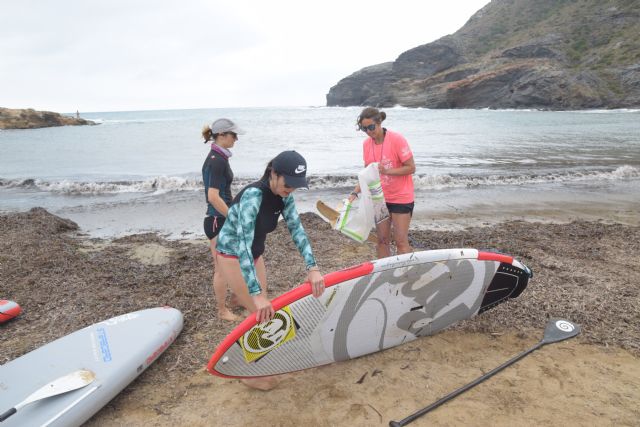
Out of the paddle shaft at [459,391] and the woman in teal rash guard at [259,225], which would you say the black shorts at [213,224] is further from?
the paddle shaft at [459,391]

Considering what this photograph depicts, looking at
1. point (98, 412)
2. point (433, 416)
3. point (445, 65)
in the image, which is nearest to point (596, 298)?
point (433, 416)

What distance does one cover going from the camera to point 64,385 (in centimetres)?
285

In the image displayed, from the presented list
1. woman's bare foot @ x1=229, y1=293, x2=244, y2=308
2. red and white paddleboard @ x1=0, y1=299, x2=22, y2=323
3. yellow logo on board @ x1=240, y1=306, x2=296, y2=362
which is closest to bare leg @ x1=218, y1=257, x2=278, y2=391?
yellow logo on board @ x1=240, y1=306, x2=296, y2=362

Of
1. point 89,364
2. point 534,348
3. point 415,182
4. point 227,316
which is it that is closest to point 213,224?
point 227,316

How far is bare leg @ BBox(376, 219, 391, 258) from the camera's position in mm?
4184

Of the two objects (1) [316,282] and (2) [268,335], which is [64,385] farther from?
(1) [316,282]

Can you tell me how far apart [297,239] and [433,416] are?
154 centimetres

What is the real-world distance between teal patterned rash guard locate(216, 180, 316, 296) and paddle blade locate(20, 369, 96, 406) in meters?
1.44

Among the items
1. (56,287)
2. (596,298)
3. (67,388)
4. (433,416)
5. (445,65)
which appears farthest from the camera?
(445,65)

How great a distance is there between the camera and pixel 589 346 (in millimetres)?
3320

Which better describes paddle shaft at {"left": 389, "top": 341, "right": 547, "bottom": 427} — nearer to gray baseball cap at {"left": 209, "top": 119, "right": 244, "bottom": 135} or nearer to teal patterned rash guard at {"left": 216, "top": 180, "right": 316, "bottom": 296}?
teal patterned rash guard at {"left": 216, "top": 180, "right": 316, "bottom": 296}

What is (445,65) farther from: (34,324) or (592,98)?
(34,324)

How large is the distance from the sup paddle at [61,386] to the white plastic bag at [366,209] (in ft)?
8.52

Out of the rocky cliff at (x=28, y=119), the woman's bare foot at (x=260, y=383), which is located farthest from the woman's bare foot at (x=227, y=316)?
the rocky cliff at (x=28, y=119)
